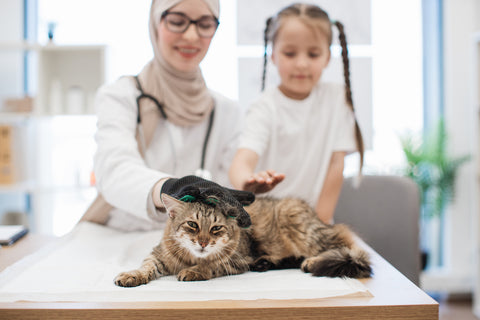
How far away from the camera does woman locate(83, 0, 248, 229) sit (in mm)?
1137

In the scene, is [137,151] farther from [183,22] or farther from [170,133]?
[183,22]

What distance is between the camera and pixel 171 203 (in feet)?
2.85

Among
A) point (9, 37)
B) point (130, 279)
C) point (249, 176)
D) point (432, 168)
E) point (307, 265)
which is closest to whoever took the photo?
point (130, 279)

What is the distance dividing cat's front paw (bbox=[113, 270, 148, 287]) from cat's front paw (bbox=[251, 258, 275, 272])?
0.27 metres

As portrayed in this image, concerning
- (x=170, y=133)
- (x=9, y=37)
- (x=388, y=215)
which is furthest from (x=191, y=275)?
(x=9, y=37)

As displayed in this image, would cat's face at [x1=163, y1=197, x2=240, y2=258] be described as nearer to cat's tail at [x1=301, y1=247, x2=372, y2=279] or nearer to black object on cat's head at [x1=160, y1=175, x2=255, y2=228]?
black object on cat's head at [x1=160, y1=175, x2=255, y2=228]

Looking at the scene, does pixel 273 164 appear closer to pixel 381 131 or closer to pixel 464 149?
pixel 381 131

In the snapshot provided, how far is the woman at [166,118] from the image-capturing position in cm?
114

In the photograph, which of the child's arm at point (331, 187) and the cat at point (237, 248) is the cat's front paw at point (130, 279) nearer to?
the cat at point (237, 248)

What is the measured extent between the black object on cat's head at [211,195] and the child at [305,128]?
0.49 m

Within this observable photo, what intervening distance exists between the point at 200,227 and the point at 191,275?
105 millimetres

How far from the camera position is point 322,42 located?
52.4 inches

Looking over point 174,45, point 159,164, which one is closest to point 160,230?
point 159,164

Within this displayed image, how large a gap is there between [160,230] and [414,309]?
34.9 inches
